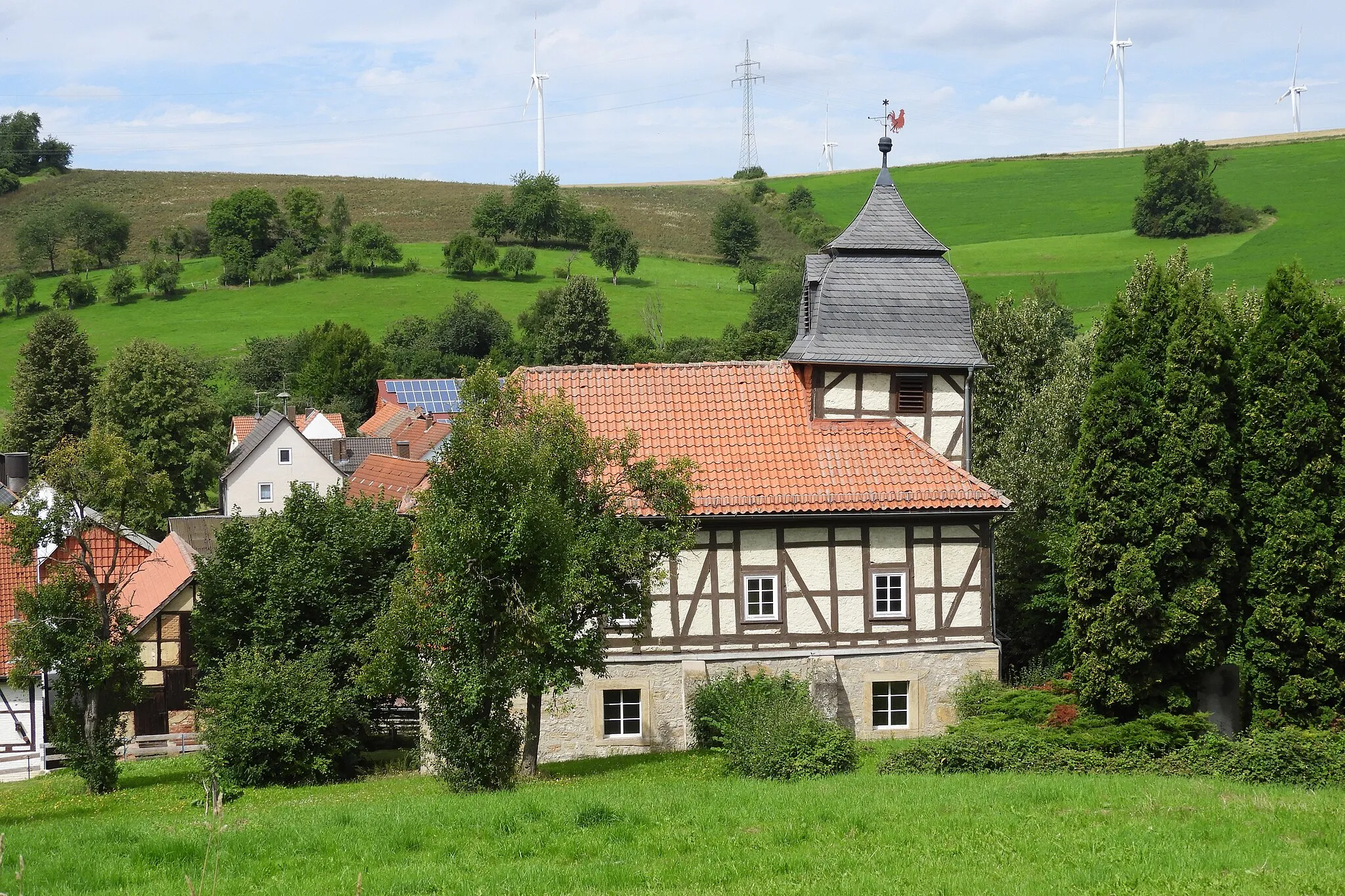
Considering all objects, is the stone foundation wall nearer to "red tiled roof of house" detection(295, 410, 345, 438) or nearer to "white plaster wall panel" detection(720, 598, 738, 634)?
"white plaster wall panel" detection(720, 598, 738, 634)

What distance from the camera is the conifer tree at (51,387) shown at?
216 feet

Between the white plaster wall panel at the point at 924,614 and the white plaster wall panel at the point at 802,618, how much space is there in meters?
1.78

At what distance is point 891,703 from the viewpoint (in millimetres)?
24703

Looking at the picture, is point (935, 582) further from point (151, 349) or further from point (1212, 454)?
point (151, 349)

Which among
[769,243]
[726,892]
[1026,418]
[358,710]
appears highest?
[769,243]

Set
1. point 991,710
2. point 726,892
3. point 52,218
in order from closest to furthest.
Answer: point 726,892
point 991,710
point 52,218

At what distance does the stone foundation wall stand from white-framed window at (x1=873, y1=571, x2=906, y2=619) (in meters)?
0.75

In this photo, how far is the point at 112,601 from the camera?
80.9 ft

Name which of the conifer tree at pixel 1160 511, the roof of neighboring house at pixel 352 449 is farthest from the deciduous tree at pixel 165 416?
the conifer tree at pixel 1160 511

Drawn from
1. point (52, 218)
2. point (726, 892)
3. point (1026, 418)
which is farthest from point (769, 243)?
point (726, 892)

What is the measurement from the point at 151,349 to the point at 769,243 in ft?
206

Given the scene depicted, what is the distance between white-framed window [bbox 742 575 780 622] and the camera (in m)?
24.5

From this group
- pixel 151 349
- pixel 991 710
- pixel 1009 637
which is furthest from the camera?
pixel 151 349

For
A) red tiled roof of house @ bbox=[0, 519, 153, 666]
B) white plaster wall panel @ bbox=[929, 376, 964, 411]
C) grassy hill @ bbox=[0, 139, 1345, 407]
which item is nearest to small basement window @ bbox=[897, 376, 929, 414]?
white plaster wall panel @ bbox=[929, 376, 964, 411]
